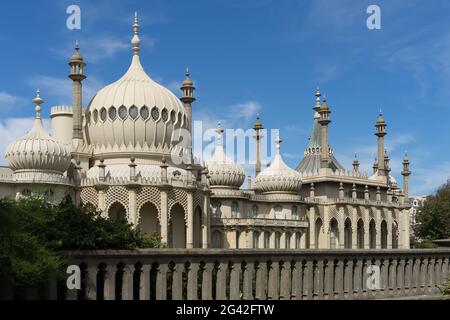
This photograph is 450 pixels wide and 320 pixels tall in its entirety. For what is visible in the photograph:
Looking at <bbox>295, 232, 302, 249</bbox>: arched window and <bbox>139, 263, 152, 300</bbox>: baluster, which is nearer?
<bbox>139, 263, 152, 300</bbox>: baluster

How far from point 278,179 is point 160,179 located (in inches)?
605

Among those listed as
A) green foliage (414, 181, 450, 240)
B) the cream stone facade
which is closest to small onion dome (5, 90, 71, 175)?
the cream stone facade

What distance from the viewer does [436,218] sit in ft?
207

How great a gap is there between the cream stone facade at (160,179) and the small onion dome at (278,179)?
0.07m

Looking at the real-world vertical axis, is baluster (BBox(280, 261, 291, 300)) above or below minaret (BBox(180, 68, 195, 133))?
below

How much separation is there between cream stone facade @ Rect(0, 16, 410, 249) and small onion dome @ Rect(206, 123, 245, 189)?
0.07 meters

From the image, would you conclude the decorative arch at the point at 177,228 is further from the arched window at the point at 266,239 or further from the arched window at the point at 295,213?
the arched window at the point at 295,213

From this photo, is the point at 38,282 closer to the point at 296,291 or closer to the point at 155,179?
the point at 296,291

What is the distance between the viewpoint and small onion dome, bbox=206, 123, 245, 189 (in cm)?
4812

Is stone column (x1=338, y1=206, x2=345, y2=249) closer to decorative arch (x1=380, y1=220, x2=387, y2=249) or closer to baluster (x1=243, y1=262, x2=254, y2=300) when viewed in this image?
decorative arch (x1=380, y1=220, x2=387, y2=249)

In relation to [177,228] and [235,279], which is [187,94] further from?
[235,279]

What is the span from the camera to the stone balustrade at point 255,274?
17328mm

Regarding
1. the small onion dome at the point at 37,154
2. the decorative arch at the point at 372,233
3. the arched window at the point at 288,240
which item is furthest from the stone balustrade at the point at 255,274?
the decorative arch at the point at 372,233
